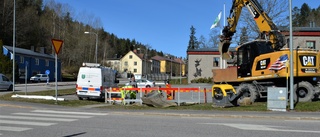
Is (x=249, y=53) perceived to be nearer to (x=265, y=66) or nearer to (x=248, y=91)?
(x=265, y=66)

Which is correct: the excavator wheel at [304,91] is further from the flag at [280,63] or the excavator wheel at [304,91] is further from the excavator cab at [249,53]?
the excavator cab at [249,53]

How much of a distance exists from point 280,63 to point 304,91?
6.97 ft

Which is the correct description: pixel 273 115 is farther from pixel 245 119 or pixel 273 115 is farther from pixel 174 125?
pixel 174 125

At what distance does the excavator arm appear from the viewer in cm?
A: 1988

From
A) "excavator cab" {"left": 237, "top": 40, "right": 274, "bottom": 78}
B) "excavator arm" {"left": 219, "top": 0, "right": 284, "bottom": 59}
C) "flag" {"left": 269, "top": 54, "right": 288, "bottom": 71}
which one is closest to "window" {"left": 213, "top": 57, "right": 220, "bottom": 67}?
"excavator arm" {"left": 219, "top": 0, "right": 284, "bottom": 59}

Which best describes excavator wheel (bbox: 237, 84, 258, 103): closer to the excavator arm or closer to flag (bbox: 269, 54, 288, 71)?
flag (bbox: 269, 54, 288, 71)

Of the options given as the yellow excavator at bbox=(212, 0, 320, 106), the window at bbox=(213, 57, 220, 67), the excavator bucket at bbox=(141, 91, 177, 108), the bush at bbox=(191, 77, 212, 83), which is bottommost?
the excavator bucket at bbox=(141, 91, 177, 108)

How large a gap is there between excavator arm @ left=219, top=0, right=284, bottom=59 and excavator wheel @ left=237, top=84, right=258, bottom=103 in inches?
107

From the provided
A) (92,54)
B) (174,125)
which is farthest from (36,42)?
(174,125)

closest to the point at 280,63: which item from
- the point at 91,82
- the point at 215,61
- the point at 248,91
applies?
the point at 248,91

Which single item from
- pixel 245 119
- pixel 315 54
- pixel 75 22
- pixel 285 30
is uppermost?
pixel 75 22

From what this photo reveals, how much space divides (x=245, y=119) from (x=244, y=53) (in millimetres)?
7577

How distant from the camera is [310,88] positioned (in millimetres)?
18047

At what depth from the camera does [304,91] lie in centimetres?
1845
